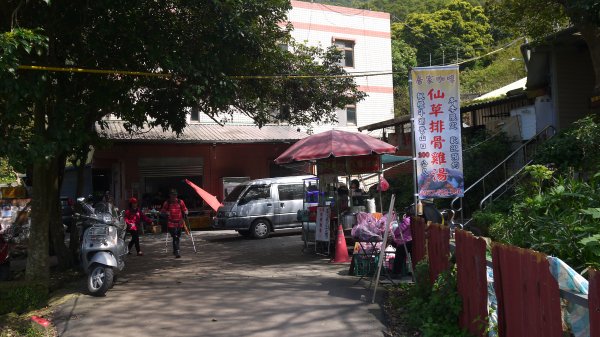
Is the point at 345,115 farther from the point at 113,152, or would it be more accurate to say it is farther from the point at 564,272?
the point at 564,272

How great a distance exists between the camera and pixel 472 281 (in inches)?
213

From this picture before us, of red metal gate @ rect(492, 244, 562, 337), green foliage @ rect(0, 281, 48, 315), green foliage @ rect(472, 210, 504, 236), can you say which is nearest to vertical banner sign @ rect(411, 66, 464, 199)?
green foliage @ rect(472, 210, 504, 236)

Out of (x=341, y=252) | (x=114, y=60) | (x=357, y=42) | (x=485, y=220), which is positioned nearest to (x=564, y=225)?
(x=485, y=220)

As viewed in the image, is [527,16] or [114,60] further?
[527,16]

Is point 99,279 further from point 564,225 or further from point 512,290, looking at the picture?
point 564,225

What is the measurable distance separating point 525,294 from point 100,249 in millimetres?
6680

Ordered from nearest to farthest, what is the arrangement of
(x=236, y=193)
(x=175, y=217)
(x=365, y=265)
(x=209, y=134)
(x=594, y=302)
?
1. (x=594, y=302)
2. (x=365, y=265)
3. (x=175, y=217)
4. (x=236, y=193)
5. (x=209, y=134)

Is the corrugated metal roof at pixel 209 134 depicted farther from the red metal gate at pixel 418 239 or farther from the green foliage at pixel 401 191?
the red metal gate at pixel 418 239

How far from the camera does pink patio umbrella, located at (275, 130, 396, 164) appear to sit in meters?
11.4

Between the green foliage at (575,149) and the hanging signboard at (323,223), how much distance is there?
4.70 meters

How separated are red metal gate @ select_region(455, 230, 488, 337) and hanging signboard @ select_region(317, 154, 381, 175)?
20.8ft

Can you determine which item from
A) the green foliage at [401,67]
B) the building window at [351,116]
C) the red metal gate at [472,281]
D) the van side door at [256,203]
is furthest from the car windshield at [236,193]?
the green foliage at [401,67]

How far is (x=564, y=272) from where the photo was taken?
372cm

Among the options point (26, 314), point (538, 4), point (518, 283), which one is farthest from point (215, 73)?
point (538, 4)
